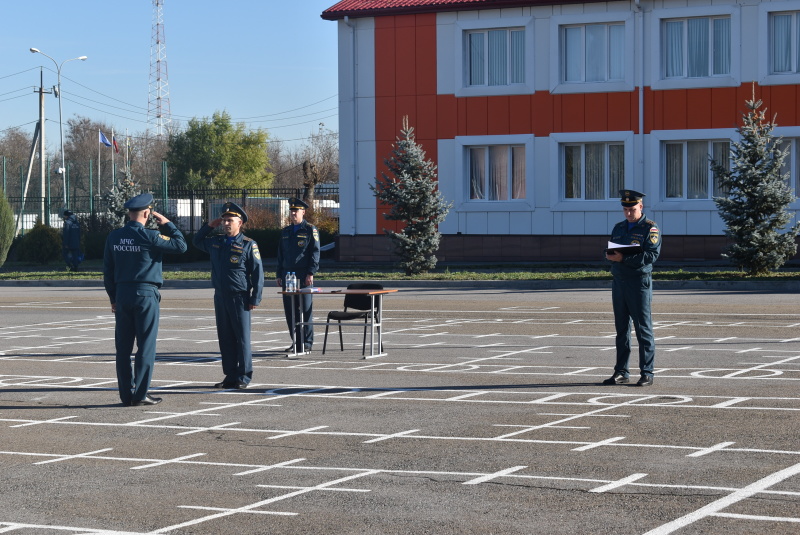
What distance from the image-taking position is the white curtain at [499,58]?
36.0m

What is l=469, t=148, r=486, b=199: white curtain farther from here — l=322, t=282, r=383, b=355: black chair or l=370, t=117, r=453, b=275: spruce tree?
l=322, t=282, r=383, b=355: black chair

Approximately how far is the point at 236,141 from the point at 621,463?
70.3m

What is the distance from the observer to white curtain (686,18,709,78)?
33875 mm

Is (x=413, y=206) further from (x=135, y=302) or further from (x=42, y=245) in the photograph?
(x=135, y=302)

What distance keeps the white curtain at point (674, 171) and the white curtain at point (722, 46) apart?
240 centimetres

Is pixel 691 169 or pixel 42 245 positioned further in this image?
pixel 42 245

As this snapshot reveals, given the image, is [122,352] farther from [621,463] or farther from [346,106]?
[346,106]

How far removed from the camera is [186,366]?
14.5 meters

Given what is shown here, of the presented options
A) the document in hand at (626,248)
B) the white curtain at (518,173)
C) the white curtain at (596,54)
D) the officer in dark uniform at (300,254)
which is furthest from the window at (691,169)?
the document in hand at (626,248)

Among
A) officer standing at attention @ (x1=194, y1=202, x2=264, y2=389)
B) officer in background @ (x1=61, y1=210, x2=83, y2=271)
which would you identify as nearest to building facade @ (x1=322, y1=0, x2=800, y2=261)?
officer in background @ (x1=61, y1=210, x2=83, y2=271)

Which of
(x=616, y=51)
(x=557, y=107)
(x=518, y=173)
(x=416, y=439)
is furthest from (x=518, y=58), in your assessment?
(x=416, y=439)

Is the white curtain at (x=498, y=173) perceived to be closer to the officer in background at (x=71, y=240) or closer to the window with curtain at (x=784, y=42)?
the window with curtain at (x=784, y=42)

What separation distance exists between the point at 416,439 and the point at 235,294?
3.80 m

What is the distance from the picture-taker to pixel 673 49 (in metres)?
34.2
